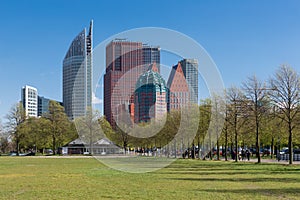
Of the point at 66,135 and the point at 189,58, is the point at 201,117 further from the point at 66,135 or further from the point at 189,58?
the point at 66,135

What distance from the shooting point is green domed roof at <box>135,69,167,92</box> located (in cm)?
3309

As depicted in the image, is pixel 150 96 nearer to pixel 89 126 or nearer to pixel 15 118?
pixel 89 126

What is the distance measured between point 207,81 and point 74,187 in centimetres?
1511

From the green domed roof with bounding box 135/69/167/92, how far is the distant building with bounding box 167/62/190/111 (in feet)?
6.20

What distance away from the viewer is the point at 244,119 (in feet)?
188

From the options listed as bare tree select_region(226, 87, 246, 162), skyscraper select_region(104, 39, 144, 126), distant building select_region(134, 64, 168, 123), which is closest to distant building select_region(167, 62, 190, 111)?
distant building select_region(134, 64, 168, 123)

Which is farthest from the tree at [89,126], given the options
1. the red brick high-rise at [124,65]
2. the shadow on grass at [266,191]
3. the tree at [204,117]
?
the shadow on grass at [266,191]

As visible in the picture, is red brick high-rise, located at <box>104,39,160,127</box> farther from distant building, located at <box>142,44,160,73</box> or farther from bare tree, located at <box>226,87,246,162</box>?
bare tree, located at <box>226,87,246,162</box>

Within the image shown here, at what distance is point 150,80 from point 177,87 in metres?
8.46

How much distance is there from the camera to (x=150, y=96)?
131ft

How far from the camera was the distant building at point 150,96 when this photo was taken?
110ft

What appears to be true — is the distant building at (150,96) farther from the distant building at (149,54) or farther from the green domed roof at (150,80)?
the distant building at (149,54)

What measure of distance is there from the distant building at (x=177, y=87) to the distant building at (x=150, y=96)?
91 cm

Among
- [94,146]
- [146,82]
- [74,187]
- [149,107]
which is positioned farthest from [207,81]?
[94,146]
